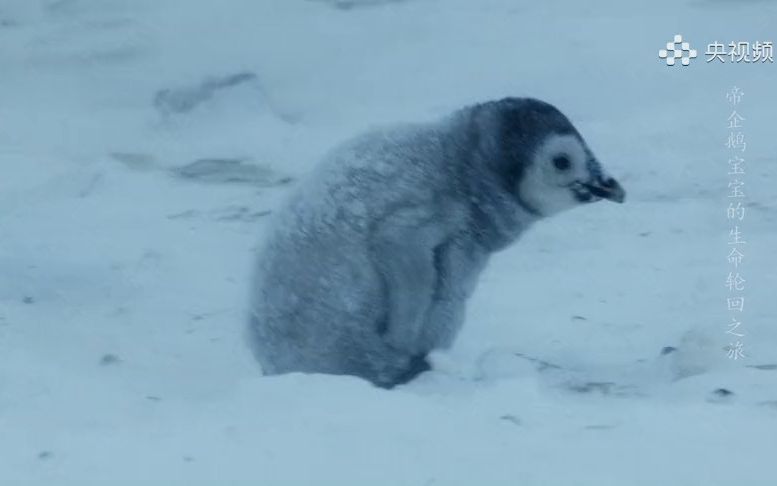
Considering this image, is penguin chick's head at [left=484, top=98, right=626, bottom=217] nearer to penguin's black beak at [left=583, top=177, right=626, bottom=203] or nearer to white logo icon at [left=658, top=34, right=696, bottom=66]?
penguin's black beak at [left=583, top=177, right=626, bottom=203]

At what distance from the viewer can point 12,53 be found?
1.61m

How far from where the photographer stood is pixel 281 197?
140cm

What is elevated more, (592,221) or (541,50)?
(541,50)

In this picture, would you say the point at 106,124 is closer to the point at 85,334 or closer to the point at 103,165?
the point at 103,165

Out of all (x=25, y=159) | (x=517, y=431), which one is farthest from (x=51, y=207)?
(x=517, y=431)

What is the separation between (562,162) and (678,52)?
35cm

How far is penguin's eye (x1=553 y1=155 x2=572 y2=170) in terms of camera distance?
122 cm

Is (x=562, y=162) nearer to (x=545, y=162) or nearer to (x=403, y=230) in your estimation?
(x=545, y=162)

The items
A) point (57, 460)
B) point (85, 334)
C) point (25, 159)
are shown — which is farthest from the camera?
point (25, 159)

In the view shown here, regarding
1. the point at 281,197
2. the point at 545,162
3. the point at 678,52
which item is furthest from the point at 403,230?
the point at 678,52

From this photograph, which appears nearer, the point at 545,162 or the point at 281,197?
the point at 545,162

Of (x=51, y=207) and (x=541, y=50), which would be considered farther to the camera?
(x=541, y=50)

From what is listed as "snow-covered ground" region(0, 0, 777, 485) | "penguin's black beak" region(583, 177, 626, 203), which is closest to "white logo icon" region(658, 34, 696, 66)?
"snow-covered ground" region(0, 0, 777, 485)

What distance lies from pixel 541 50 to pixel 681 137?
0.21 m
